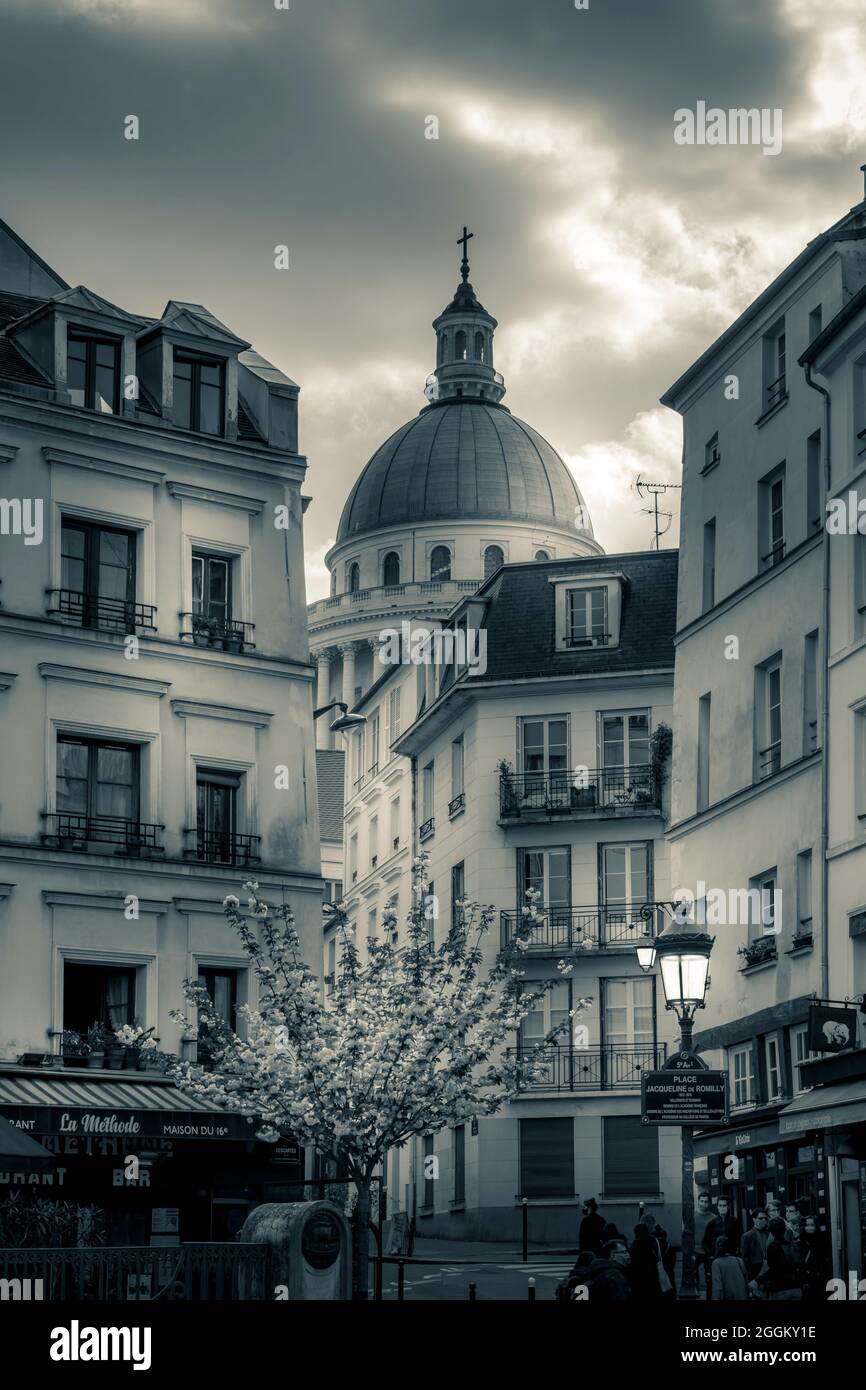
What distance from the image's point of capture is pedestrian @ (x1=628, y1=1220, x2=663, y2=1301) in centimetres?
1923

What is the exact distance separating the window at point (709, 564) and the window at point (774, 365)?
313cm

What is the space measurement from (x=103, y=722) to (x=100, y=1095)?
6.42 metres

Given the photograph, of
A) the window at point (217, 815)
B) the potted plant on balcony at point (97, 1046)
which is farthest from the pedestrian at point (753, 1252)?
the window at point (217, 815)

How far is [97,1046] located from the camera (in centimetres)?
3578

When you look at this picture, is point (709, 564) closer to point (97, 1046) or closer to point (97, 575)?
point (97, 575)

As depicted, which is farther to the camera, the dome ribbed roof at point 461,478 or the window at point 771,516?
the dome ribbed roof at point 461,478

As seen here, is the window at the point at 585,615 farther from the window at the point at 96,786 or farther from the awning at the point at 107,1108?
the awning at the point at 107,1108

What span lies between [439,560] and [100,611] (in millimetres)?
87957

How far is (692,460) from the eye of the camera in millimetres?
44250

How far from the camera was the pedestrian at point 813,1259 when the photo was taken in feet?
83.9

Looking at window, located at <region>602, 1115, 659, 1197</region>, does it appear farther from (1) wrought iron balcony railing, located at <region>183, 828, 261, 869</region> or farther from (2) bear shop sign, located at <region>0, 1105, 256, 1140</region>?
(2) bear shop sign, located at <region>0, 1105, 256, 1140</region>

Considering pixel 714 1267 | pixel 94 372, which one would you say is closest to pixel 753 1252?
pixel 714 1267

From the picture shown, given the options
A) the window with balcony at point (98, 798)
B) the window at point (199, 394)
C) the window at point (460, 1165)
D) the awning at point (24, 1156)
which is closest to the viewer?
the awning at point (24, 1156)
